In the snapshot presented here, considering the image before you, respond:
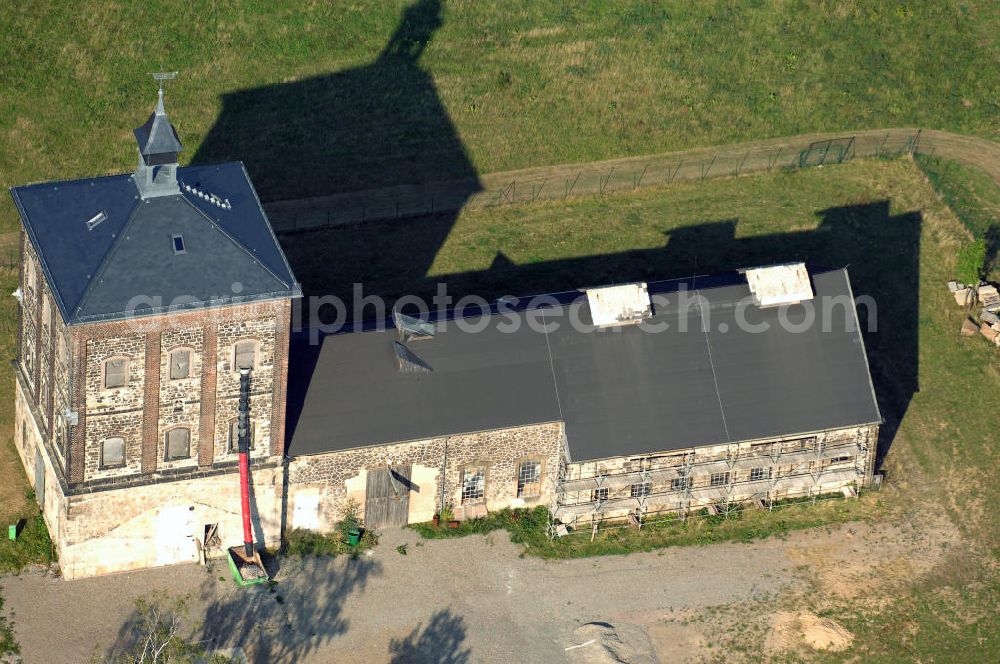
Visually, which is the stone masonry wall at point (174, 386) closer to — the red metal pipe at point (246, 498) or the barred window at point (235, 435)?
the barred window at point (235, 435)

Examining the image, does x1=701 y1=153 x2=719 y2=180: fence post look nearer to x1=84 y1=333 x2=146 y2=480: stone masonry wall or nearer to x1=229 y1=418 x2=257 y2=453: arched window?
x1=229 y1=418 x2=257 y2=453: arched window

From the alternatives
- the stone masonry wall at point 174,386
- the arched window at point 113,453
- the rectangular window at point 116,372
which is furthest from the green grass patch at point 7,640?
the rectangular window at point 116,372

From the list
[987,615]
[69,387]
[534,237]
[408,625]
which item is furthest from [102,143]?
[987,615]

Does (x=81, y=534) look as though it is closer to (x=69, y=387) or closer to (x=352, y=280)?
(x=69, y=387)

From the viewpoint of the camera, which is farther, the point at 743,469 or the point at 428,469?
the point at 743,469

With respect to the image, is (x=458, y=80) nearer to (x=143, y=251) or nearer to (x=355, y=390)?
(x=355, y=390)

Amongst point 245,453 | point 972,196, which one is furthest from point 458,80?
point 245,453
